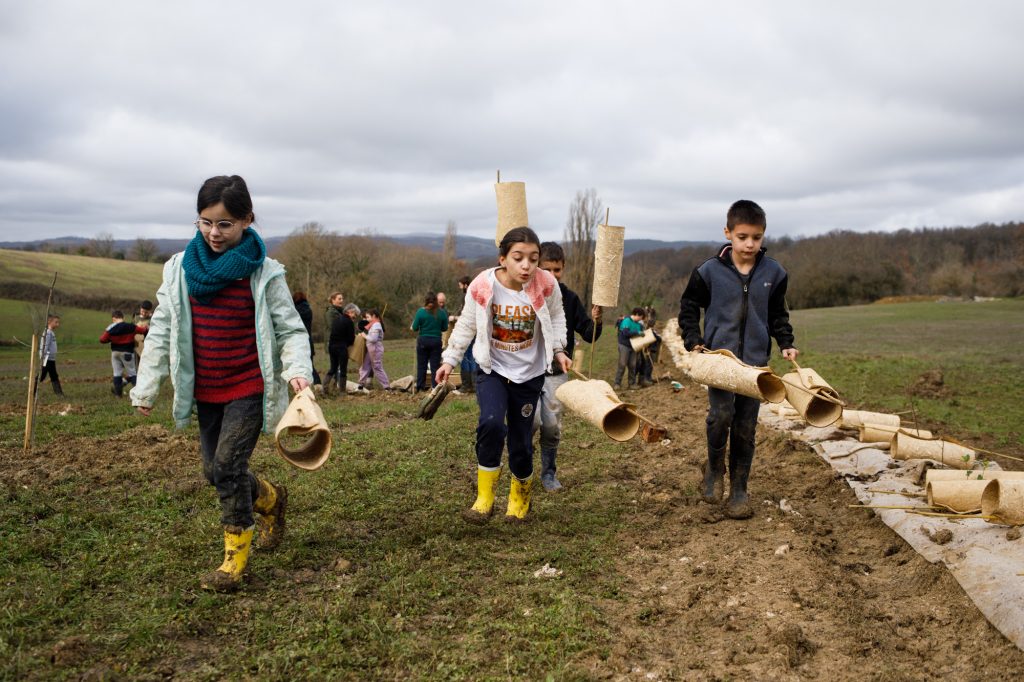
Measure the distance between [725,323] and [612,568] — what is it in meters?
1.95

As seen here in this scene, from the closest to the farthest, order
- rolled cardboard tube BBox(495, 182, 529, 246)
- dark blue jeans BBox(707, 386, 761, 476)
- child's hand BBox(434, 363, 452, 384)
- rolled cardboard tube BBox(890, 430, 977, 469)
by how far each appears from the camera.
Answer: child's hand BBox(434, 363, 452, 384)
dark blue jeans BBox(707, 386, 761, 476)
rolled cardboard tube BBox(890, 430, 977, 469)
rolled cardboard tube BBox(495, 182, 529, 246)

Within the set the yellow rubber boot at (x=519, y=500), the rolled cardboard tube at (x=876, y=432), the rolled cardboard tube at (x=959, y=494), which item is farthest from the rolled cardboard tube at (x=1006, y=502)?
the yellow rubber boot at (x=519, y=500)

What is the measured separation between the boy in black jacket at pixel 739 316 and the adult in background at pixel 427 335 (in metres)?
10.0

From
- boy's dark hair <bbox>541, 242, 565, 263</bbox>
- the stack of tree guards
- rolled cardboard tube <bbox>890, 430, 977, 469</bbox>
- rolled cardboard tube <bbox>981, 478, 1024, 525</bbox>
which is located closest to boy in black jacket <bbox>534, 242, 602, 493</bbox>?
boy's dark hair <bbox>541, 242, 565, 263</bbox>

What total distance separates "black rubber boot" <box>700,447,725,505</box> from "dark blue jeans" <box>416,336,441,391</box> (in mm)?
9742

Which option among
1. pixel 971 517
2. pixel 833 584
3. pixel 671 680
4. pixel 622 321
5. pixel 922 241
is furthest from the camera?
pixel 922 241

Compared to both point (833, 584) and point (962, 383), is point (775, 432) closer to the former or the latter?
point (833, 584)

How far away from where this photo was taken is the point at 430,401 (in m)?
5.64

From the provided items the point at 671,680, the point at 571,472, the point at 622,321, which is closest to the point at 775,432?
the point at 571,472

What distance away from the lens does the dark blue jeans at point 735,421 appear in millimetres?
5562

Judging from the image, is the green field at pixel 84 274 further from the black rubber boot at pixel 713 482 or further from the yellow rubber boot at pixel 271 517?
the black rubber boot at pixel 713 482

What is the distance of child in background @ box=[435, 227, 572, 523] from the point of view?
5223 millimetres

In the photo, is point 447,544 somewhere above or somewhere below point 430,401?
below

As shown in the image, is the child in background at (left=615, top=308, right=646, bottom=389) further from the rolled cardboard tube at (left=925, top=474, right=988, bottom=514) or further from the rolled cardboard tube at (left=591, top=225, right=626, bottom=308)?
the rolled cardboard tube at (left=925, top=474, right=988, bottom=514)
